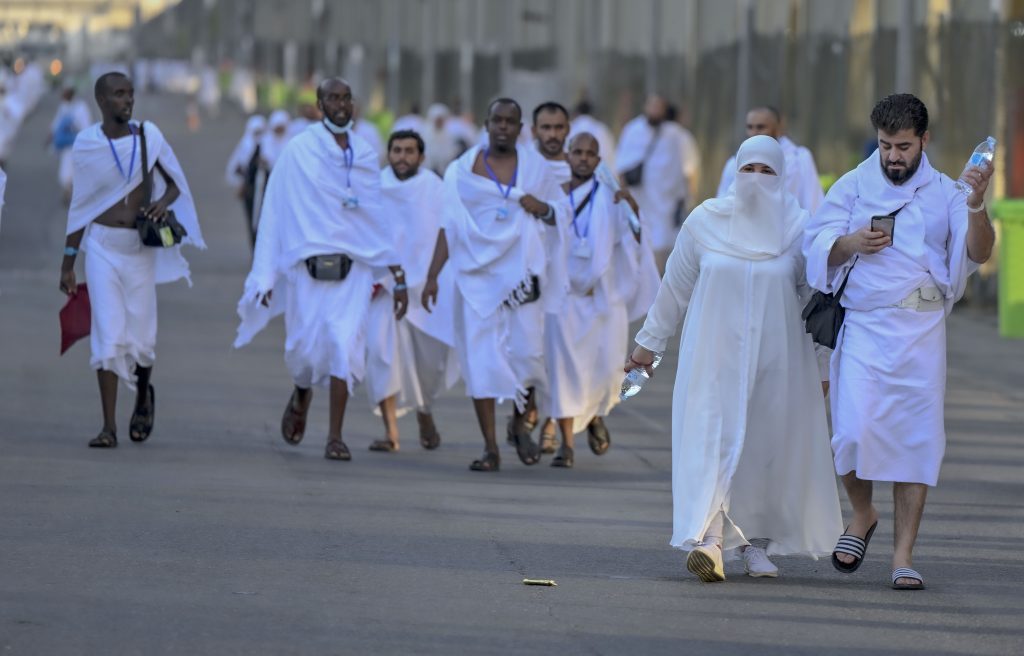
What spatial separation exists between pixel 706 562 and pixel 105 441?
479cm

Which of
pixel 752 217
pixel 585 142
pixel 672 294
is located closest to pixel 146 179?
pixel 585 142

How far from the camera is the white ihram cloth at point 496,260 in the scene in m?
12.4

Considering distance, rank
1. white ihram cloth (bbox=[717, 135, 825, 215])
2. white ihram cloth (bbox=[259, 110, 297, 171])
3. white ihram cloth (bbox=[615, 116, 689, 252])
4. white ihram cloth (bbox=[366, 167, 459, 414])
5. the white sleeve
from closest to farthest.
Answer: the white sleeve
white ihram cloth (bbox=[366, 167, 459, 414])
white ihram cloth (bbox=[717, 135, 825, 215])
white ihram cloth (bbox=[615, 116, 689, 252])
white ihram cloth (bbox=[259, 110, 297, 171])

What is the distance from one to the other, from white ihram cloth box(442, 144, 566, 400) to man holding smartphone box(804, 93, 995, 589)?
12.4ft

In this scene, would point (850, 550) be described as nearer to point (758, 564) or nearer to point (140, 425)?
point (758, 564)

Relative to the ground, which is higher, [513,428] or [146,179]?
[146,179]

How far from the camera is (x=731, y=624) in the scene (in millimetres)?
7777

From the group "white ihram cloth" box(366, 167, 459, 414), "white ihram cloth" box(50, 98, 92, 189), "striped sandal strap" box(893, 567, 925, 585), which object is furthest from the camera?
"white ihram cloth" box(50, 98, 92, 189)

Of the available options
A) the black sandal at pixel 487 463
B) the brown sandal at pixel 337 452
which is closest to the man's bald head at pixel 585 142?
the black sandal at pixel 487 463

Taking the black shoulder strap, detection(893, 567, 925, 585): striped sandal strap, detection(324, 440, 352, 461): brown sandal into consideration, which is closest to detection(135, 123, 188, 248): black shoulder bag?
the black shoulder strap

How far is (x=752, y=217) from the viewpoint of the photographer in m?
8.86

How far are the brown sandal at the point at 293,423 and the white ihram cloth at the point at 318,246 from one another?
5.6 inches

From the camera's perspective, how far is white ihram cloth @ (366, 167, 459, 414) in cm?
1324

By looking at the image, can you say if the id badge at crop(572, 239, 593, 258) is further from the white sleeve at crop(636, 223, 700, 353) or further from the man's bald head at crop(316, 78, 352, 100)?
the white sleeve at crop(636, 223, 700, 353)
